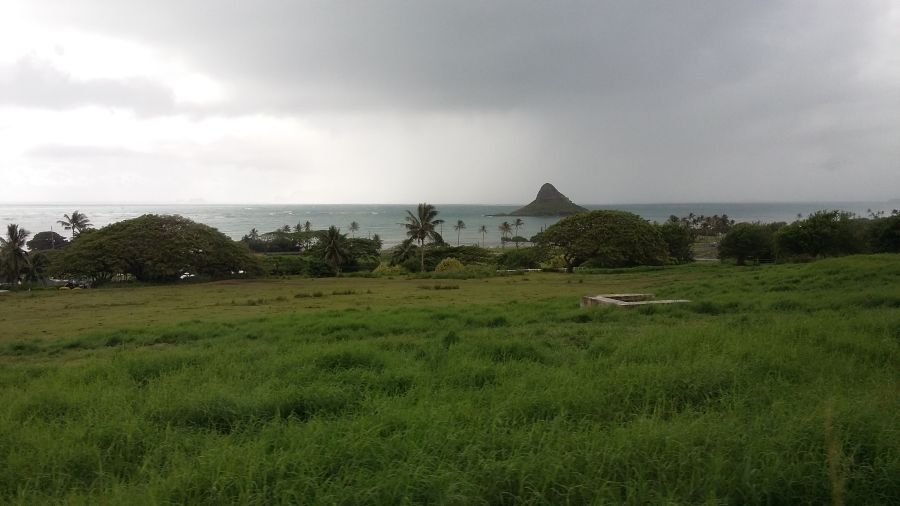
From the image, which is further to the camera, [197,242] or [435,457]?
[197,242]

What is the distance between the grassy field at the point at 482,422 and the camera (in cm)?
287

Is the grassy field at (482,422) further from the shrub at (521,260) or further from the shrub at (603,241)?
the shrub at (521,260)

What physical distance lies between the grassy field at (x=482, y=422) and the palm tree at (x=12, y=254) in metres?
52.2

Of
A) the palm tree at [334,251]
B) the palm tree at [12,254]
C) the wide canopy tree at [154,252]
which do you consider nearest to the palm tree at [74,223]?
the palm tree at [12,254]

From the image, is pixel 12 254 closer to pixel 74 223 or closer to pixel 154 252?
pixel 154 252

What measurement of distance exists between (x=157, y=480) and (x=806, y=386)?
5374 mm

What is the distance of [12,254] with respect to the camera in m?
46.2

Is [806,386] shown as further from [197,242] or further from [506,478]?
[197,242]

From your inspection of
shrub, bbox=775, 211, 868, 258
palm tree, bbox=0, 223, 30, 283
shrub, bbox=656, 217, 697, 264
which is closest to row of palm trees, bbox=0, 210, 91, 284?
palm tree, bbox=0, 223, 30, 283

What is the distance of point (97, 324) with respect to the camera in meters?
17.5

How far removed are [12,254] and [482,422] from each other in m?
59.3

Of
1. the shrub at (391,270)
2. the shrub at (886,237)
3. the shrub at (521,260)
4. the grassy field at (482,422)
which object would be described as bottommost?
the shrub at (391,270)

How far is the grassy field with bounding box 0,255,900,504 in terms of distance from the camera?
287 centimetres

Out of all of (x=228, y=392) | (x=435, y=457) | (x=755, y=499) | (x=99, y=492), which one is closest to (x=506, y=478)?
(x=435, y=457)
